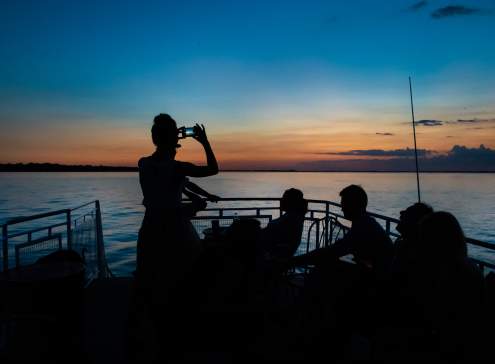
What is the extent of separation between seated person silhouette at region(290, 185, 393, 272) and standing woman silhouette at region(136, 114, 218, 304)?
2.52 ft

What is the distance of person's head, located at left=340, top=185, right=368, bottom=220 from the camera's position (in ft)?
8.31

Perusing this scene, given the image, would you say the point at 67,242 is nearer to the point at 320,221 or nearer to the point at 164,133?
the point at 164,133

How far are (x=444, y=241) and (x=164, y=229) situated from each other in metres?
1.60

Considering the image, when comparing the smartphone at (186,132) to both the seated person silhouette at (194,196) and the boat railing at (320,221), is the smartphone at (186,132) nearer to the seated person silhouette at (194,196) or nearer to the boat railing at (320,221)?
the seated person silhouette at (194,196)

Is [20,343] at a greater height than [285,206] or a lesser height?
lesser

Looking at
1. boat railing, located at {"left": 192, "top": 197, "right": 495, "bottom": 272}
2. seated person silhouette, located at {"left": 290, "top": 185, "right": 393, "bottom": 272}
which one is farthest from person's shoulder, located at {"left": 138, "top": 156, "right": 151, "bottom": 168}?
boat railing, located at {"left": 192, "top": 197, "right": 495, "bottom": 272}

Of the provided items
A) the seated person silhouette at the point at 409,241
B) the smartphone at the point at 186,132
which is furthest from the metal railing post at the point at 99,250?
the seated person silhouette at the point at 409,241

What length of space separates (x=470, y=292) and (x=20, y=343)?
251 centimetres

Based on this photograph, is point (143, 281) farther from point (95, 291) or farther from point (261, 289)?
point (95, 291)

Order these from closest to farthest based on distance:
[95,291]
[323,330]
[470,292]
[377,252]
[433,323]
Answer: [470,292], [433,323], [323,330], [377,252], [95,291]

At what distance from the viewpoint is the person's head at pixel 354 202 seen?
2.53 metres

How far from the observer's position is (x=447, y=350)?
6.10 feet

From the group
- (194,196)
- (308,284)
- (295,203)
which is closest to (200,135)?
(194,196)

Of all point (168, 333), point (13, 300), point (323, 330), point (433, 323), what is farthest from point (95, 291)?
point (433, 323)
